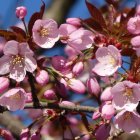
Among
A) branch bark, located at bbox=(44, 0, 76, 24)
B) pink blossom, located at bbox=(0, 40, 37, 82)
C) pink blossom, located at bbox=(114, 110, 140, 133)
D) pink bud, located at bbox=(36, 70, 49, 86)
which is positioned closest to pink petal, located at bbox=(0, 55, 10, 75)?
pink blossom, located at bbox=(0, 40, 37, 82)

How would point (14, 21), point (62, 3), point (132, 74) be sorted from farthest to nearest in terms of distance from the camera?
point (62, 3), point (14, 21), point (132, 74)

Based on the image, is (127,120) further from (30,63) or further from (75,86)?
(30,63)

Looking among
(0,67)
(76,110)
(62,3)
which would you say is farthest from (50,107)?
(62,3)

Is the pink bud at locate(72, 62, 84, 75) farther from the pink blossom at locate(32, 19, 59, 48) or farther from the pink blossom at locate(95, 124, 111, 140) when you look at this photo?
the pink blossom at locate(95, 124, 111, 140)

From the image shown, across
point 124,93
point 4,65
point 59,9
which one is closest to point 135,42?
point 124,93

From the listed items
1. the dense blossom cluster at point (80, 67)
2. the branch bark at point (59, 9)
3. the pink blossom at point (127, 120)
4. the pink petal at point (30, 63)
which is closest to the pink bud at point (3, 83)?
the dense blossom cluster at point (80, 67)

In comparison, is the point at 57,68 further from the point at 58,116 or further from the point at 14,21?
the point at 14,21

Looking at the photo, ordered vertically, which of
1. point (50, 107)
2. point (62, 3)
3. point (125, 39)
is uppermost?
point (125, 39)
